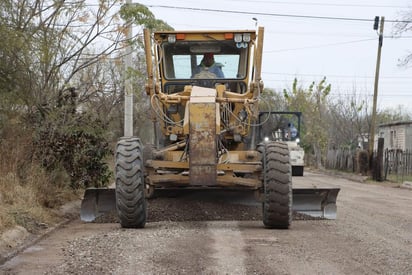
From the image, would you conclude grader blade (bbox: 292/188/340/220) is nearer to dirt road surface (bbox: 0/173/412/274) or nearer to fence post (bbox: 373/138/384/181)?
dirt road surface (bbox: 0/173/412/274)

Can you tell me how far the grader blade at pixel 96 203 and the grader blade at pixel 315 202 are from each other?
3208 mm

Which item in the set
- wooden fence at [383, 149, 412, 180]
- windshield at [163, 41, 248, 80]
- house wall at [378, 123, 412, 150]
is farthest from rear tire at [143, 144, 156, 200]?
house wall at [378, 123, 412, 150]

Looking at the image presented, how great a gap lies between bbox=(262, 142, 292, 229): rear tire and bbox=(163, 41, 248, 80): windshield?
247 centimetres

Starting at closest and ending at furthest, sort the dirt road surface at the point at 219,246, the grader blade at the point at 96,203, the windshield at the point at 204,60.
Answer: the dirt road surface at the point at 219,246, the grader blade at the point at 96,203, the windshield at the point at 204,60

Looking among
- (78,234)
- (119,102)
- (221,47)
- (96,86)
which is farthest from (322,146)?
(78,234)

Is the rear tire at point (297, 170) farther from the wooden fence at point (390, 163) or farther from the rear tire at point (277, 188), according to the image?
the rear tire at point (277, 188)

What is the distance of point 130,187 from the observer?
9.72 m

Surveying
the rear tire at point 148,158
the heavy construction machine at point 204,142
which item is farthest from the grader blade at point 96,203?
the rear tire at point 148,158

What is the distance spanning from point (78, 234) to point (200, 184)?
6.37 feet

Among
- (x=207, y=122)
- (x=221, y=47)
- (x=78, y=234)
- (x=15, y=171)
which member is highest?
(x=221, y=47)

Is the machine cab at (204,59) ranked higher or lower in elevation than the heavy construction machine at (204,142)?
higher

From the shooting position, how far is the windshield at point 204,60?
11906 millimetres

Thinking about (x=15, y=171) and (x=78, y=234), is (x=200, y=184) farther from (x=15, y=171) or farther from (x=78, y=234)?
(x=15, y=171)

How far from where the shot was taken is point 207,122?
32.4ft
